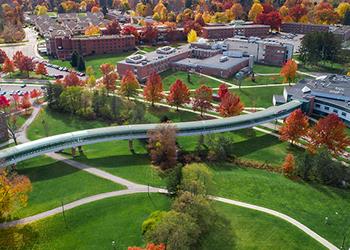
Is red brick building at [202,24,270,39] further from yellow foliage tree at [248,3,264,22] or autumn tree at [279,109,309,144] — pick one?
autumn tree at [279,109,309,144]

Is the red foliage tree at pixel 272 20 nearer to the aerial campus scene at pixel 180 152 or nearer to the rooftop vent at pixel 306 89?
the aerial campus scene at pixel 180 152

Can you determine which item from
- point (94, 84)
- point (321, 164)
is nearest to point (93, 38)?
point (94, 84)

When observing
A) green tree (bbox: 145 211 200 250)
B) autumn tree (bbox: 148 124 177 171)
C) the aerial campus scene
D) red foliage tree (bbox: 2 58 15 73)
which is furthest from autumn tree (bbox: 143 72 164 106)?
green tree (bbox: 145 211 200 250)

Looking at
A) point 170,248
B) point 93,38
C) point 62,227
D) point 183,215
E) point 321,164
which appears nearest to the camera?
point 170,248

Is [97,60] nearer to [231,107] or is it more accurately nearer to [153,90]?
[153,90]

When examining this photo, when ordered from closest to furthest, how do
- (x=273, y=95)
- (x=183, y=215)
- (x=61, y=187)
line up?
(x=183, y=215), (x=61, y=187), (x=273, y=95)

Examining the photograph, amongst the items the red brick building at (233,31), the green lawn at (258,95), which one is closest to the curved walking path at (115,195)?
the green lawn at (258,95)

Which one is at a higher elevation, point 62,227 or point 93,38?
point 93,38

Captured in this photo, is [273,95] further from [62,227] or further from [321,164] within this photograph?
[62,227]
